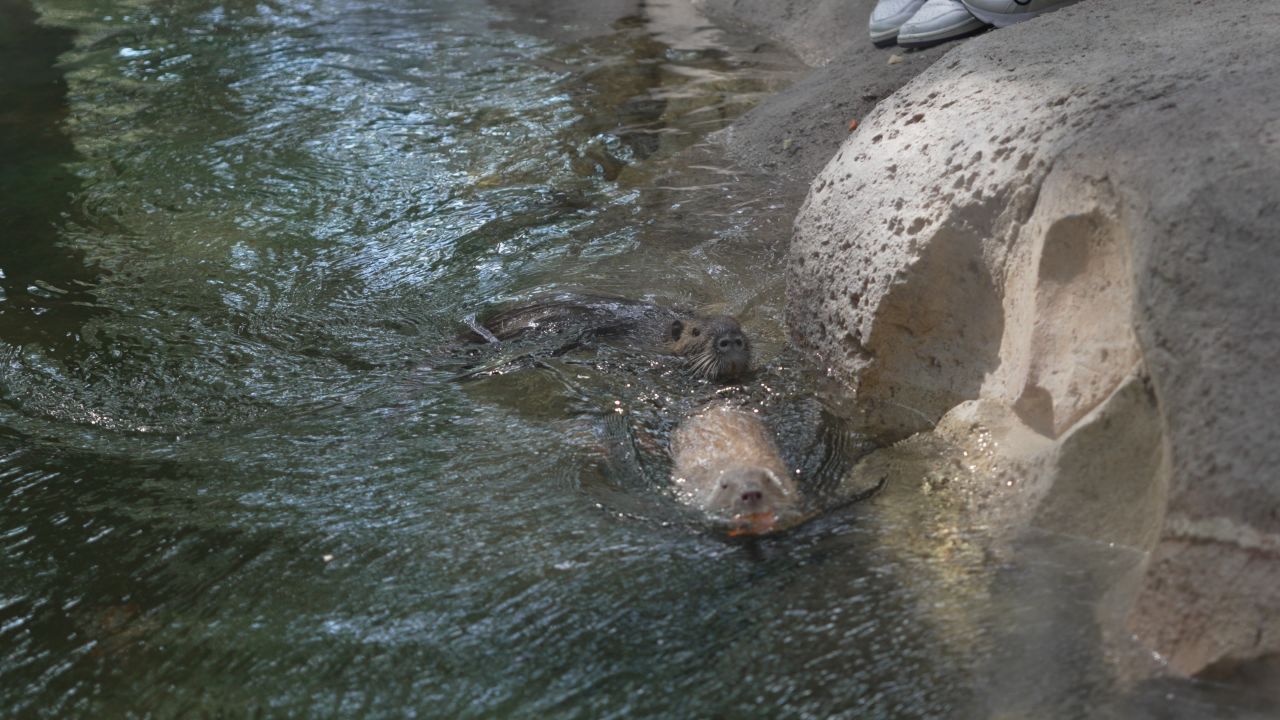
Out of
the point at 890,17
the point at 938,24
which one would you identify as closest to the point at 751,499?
the point at 938,24

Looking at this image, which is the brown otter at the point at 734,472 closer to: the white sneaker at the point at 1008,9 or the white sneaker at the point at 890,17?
the white sneaker at the point at 1008,9

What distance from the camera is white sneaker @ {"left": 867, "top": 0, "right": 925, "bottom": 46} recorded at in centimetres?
689

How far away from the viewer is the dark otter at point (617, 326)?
432cm

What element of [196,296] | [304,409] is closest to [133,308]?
[196,296]

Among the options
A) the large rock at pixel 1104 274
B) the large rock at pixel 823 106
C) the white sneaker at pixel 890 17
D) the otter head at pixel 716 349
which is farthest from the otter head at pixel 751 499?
the white sneaker at pixel 890 17

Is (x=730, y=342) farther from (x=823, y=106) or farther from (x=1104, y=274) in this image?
(x=823, y=106)

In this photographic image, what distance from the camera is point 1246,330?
7.97 feet

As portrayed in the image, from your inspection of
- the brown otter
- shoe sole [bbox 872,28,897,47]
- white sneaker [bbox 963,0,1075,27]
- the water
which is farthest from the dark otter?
shoe sole [bbox 872,28,897,47]

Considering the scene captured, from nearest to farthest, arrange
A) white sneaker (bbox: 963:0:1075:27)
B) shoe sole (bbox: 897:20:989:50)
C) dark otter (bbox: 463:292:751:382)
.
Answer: dark otter (bbox: 463:292:751:382) < white sneaker (bbox: 963:0:1075:27) < shoe sole (bbox: 897:20:989:50)

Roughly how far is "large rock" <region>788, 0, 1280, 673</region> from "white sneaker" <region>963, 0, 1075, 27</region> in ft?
4.80

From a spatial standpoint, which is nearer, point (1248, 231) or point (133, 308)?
point (1248, 231)

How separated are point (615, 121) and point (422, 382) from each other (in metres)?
3.77

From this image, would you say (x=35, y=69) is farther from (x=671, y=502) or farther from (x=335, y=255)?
(x=671, y=502)

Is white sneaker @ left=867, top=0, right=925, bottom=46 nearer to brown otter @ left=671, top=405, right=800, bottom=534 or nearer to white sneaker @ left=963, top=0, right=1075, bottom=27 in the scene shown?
white sneaker @ left=963, top=0, right=1075, bottom=27
